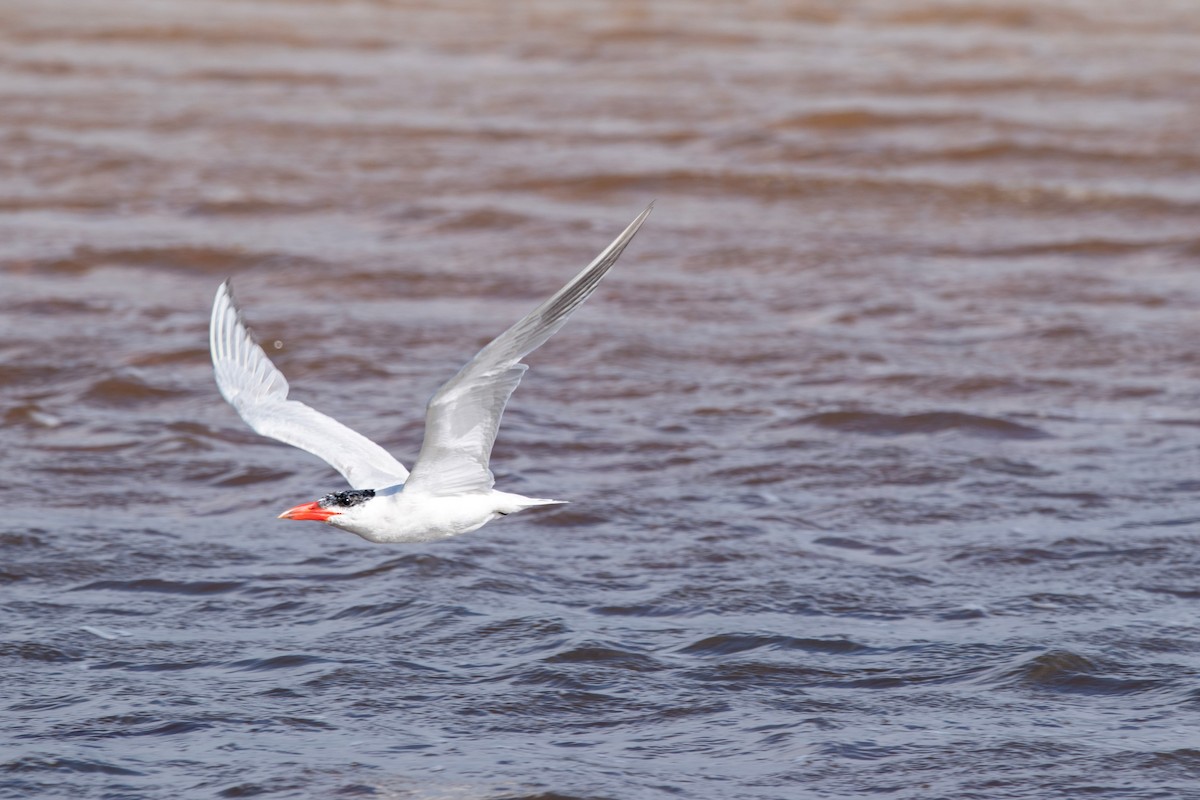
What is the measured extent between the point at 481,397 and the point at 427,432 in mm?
221

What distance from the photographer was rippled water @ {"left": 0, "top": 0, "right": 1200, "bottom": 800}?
5988 mm

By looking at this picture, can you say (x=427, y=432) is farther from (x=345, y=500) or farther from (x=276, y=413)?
(x=276, y=413)

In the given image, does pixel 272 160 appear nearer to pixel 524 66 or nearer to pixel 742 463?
pixel 524 66

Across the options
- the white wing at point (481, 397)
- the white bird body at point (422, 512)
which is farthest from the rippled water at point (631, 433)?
the white wing at point (481, 397)

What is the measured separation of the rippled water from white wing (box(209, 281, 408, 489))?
2.31 feet

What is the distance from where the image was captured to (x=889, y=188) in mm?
14289

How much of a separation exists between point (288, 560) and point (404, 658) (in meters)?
1.20

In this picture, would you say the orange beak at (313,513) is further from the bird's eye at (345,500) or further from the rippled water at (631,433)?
the rippled water at (631,433)

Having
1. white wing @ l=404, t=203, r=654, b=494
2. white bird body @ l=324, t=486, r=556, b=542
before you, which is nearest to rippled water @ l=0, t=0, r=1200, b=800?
white bird body @ l=324, t=486, r=556, b=542

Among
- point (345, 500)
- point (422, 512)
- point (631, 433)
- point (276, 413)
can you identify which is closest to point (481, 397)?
point (422, 512)

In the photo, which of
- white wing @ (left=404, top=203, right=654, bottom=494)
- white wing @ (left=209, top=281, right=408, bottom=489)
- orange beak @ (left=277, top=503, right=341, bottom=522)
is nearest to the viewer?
white wing @ (left=404, top=203, right=654, bottom=494)

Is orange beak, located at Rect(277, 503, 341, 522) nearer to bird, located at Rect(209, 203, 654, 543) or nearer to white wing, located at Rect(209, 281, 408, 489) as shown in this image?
bird, located at Rect(209, 203, 654, 543)

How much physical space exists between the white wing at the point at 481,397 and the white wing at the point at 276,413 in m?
0.45

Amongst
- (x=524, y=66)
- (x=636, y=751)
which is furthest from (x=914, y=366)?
(x=524, y=66)
